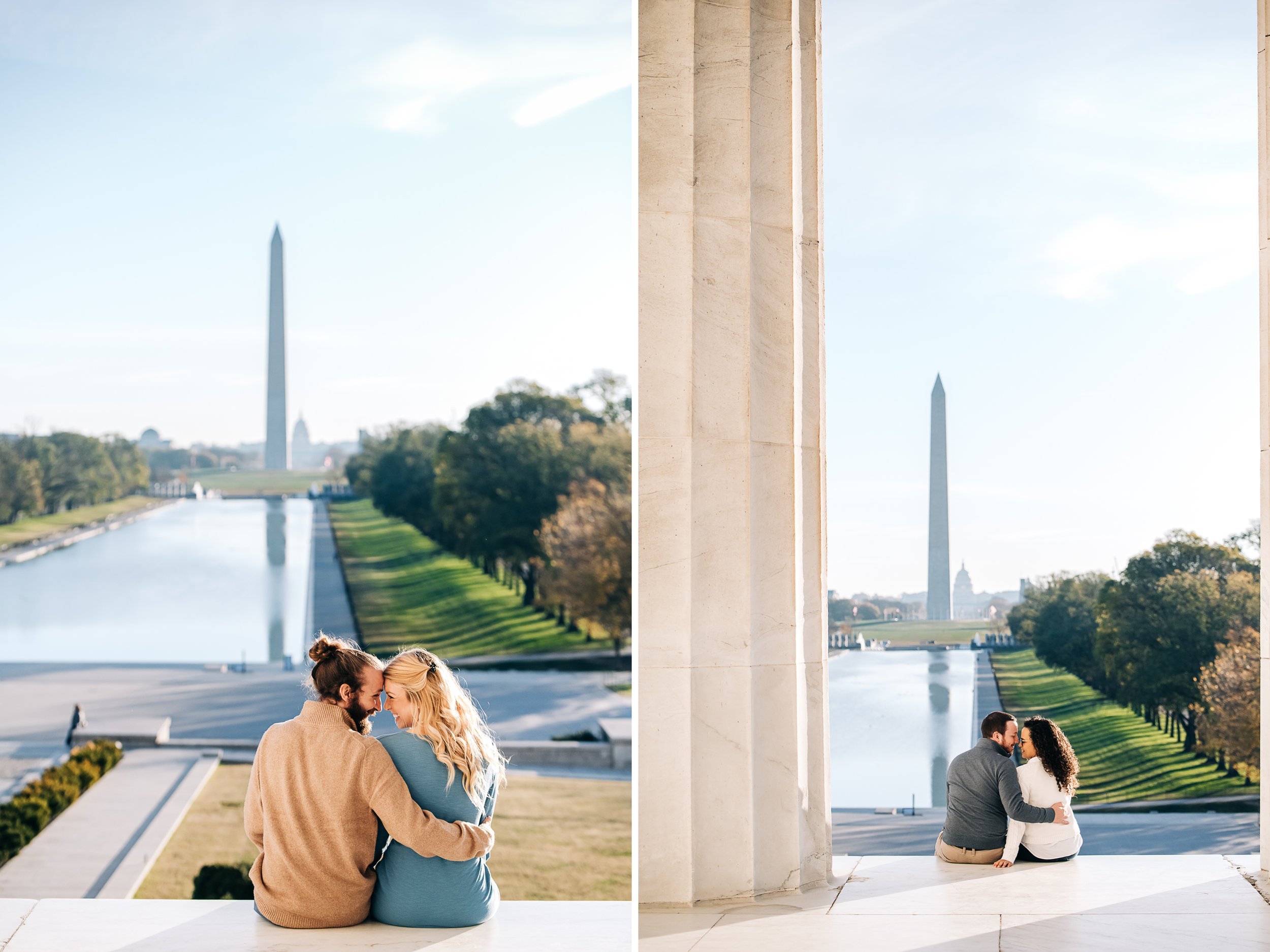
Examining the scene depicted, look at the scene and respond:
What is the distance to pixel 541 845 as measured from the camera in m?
70.4

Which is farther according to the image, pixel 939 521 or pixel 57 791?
pixel 57 791

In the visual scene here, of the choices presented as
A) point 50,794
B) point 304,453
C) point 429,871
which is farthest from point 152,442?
point 429,871

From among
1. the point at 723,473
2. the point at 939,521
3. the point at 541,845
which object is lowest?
the point at 541,845

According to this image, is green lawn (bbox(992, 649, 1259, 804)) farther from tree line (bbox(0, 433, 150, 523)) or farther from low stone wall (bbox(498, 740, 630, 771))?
tree line (bbox(0, 433, 150, 523))

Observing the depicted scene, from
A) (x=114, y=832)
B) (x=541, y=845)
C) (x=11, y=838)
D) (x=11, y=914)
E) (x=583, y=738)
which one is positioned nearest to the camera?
(x=11, y=914)

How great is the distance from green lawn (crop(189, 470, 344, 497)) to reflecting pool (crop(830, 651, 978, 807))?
76.8 m

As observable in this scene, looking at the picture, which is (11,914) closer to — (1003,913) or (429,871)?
(429,871)

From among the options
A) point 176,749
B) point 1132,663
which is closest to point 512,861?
point 176,749

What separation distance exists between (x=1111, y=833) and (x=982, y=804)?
13567 mm

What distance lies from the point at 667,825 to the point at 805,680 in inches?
65.6

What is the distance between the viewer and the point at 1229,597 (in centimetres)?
2464

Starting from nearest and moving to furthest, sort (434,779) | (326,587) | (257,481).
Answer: (434,779) → (257,481) → (326,587)

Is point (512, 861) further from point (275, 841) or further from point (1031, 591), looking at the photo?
point (275, 841)

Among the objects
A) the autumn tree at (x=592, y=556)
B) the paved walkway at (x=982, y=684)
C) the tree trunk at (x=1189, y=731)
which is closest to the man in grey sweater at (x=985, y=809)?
the paved walkway at (x=982, y=684)
